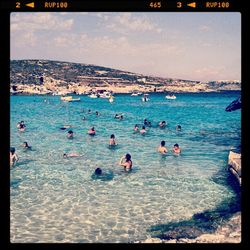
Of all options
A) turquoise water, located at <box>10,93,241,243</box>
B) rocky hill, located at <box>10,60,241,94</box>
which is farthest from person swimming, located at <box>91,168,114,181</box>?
rocky hill, located at <box>10,60,241,94</box>

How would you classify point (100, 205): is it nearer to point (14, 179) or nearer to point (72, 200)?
point (72, 200)

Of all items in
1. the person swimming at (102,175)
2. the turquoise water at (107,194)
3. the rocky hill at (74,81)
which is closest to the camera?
the turquoise water at (107,194)

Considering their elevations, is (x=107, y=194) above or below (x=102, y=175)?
below

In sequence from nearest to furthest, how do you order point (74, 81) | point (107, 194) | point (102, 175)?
point (107, 194) < point (102, 175) < point (74, 81)

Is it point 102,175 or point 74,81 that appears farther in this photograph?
point 74,81

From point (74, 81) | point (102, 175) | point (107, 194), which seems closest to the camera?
point (107, 194)

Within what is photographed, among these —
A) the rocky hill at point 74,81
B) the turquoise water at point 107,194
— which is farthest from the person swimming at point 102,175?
the rocky hill at point 74,81

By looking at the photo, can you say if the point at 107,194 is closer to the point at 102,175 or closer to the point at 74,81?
the point at 102,175

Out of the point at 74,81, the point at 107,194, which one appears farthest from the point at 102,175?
the point at 74,81

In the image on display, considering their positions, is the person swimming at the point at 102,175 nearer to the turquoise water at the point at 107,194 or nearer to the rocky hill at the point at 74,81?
the turquoise water at the point at 107,194

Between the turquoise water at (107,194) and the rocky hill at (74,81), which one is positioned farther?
the rocky hill at (74,81)

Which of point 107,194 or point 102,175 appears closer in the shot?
point 107,194

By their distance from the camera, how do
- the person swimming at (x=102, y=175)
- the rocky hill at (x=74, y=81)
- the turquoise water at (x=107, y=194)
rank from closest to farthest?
the turquoise water at (x=107, y=194), the person swimming at (x=102, y=175), the rocky hill at (x=74, y=81)
